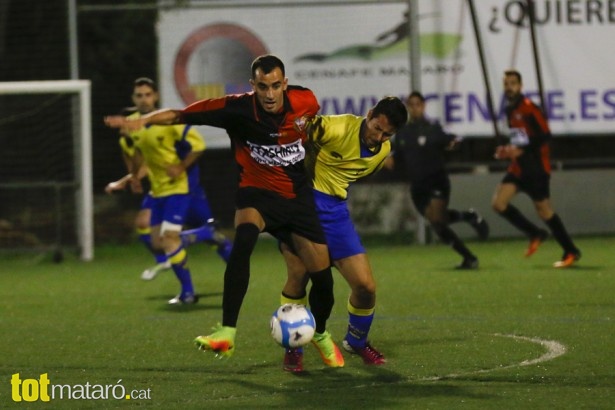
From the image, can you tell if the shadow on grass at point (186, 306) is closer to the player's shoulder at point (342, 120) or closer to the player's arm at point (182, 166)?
the player's arm at point (182, 166)

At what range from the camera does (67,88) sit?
16609 millimetres

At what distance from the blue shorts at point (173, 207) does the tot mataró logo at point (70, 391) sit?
173 inches

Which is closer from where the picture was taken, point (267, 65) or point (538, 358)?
point (267, 65)

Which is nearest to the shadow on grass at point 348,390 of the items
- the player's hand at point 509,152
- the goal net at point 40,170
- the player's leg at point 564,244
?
the player's leg at point 564,244

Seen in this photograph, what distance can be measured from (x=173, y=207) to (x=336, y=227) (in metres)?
4.10

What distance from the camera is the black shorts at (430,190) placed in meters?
14.9

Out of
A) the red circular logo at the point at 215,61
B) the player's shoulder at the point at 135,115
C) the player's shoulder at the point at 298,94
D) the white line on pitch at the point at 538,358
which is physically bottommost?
the white line on pitch at the point at 538,358

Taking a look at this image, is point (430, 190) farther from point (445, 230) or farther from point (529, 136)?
point (529, 136)

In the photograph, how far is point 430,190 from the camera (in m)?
15.0

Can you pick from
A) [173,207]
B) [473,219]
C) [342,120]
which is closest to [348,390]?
[342,120]

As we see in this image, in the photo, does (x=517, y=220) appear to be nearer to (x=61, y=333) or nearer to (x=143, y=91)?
(x=143, y=91)

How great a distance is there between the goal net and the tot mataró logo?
9352mm

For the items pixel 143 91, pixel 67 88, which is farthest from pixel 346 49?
pixel 143 91

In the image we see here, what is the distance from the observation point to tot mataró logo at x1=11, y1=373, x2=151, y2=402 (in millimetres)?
7074
